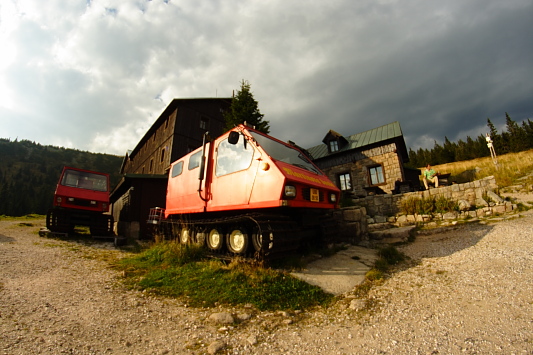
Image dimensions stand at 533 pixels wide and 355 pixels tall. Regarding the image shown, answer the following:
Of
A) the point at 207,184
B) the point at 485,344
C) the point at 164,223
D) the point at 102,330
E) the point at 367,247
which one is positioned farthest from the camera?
the point at 164,223

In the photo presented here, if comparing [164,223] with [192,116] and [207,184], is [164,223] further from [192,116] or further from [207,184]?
[192,116]

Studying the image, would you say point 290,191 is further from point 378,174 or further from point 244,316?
point 378,174

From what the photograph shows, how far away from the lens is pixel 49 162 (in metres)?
91.7

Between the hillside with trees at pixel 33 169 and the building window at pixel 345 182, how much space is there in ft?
186

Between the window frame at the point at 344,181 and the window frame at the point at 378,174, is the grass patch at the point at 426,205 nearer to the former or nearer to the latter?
the window frame at the point at 378,174

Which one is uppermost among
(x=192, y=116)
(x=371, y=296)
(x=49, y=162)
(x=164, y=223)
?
(x=49, y=162)

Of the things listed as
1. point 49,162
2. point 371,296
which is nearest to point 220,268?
point 371,296

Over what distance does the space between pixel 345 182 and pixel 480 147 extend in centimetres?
6208

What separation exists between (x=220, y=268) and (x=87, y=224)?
27.4 ft

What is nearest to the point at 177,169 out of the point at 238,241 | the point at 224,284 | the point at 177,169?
the point at 177,169

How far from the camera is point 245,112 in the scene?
13859 mm

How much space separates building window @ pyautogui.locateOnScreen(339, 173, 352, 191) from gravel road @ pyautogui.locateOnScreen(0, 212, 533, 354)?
629 inches

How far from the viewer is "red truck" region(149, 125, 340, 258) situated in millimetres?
3965

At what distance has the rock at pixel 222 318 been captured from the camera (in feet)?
8.61
